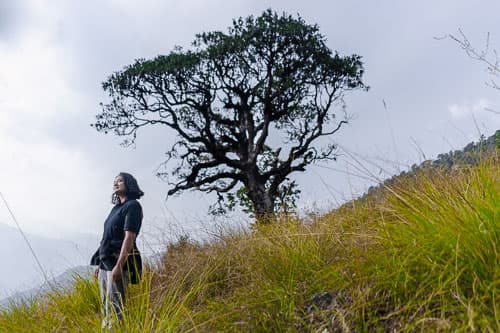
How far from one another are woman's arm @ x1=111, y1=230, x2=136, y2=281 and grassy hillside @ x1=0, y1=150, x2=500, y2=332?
31 centimetres

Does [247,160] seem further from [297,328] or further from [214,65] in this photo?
[297,328]

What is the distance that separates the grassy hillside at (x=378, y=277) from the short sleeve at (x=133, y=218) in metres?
0.67

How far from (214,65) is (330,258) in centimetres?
1151

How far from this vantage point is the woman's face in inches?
198

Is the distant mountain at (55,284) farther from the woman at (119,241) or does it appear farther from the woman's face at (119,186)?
the woman's face at (119,186)

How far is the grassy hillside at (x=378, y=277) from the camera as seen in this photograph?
262cm

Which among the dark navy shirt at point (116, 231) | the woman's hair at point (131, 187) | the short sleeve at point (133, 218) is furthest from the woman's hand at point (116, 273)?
the woman's hair at point (131, 187)

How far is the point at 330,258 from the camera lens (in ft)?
12.6

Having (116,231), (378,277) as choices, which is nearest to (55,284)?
(116,231)

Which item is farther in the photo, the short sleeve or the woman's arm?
the short sleeve

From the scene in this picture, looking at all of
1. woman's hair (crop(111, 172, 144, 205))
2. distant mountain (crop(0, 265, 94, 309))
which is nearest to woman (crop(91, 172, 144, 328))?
woman's hair (crop(111, 172, 144, 205))

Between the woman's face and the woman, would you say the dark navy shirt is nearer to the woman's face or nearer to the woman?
the woman

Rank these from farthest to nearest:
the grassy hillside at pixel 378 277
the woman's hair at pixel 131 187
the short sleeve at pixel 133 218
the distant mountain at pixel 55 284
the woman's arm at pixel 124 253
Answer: the distant mountain at pixel 55 284 < the woman's hair at pixel 131 187 < the short sleeve at pixel 133 218 < the woman's arm at pixel 124 253 < the grassy hillside at pixel 378 277

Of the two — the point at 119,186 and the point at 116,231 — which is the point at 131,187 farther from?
the point at 116,231
